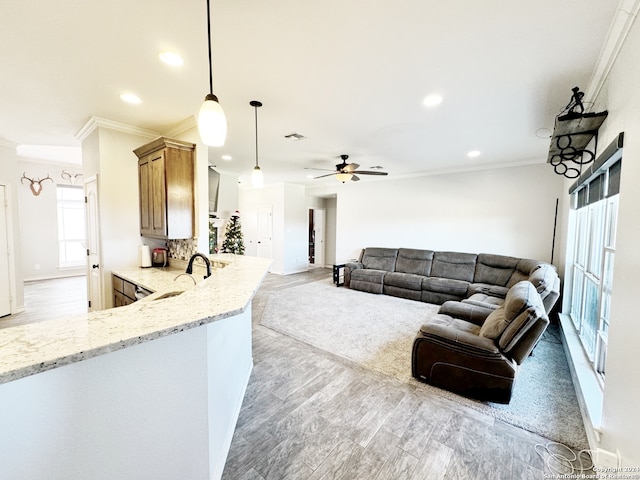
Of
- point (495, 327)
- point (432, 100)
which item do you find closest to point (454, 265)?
point (495, 327)

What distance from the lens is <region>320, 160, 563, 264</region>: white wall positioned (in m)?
4.86

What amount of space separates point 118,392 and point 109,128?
346cm

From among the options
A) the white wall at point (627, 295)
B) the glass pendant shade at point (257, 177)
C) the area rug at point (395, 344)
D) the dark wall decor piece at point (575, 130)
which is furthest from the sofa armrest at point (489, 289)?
the glass pendant shade at point (257, 177)

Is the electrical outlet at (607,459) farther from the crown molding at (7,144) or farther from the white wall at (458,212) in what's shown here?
the crown molding at (7,144)

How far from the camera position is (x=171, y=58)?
6.45 feet

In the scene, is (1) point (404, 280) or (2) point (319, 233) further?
(2) point (319, 233)

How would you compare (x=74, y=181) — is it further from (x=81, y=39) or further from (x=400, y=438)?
(x=400, y=438)

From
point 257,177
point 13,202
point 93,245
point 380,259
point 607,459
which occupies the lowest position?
point 607,459

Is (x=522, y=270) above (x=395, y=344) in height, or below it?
above

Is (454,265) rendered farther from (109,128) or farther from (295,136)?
(109,128)

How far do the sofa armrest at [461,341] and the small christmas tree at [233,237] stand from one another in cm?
483

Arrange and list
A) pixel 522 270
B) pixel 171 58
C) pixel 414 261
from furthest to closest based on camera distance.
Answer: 1. pixel 414 261
2. pixel 522 270
3. pixel 171 58

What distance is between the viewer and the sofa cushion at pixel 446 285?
481 cm

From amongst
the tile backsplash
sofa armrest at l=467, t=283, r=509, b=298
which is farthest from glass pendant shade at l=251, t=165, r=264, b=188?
sofa armrest at l=467, t=283, r=509, b=298
